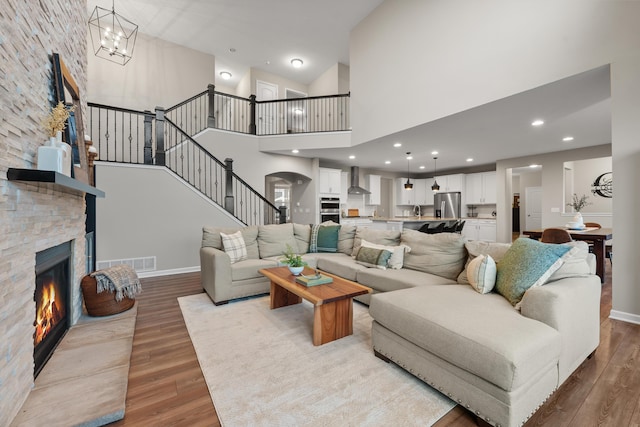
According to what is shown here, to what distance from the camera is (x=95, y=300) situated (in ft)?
9.07

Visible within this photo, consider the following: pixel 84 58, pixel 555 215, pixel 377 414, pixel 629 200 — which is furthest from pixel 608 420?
pixel 555 215

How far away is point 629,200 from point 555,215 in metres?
4.94

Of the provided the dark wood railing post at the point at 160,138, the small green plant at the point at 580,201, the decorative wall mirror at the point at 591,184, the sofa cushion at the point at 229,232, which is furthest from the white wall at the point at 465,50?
the small green plant at the point at 580,201

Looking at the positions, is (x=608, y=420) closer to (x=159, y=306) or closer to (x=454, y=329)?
(x=454, y=329)

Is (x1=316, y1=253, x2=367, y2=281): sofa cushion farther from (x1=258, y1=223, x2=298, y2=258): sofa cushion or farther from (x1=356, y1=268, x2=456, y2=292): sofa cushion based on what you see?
(x1=258, y1=223, x2=298, y2=258): sofa cushion

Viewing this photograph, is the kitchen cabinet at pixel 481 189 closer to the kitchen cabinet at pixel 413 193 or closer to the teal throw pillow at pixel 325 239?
the kitchen cabinet at pixel 413 193

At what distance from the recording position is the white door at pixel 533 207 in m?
10.0

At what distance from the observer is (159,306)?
326 cm

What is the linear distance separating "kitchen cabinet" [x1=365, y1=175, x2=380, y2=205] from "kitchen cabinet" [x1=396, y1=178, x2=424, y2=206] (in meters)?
1.20

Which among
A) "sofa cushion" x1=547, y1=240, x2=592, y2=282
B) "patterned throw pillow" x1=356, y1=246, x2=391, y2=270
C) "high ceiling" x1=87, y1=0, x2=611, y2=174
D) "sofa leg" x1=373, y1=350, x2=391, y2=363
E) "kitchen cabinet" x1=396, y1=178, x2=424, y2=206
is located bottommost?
"sofa leg" x1=373, y1=350, x2=391, y2=363

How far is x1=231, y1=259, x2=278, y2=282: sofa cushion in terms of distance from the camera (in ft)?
11.1

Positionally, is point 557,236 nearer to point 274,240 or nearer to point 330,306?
point 330,306

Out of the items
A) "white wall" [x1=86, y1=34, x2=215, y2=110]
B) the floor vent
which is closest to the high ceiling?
"white wall" [x1=86, y1=34, x2=215, y2=110]

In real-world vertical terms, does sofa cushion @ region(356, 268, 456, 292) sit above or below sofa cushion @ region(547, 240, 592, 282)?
below
